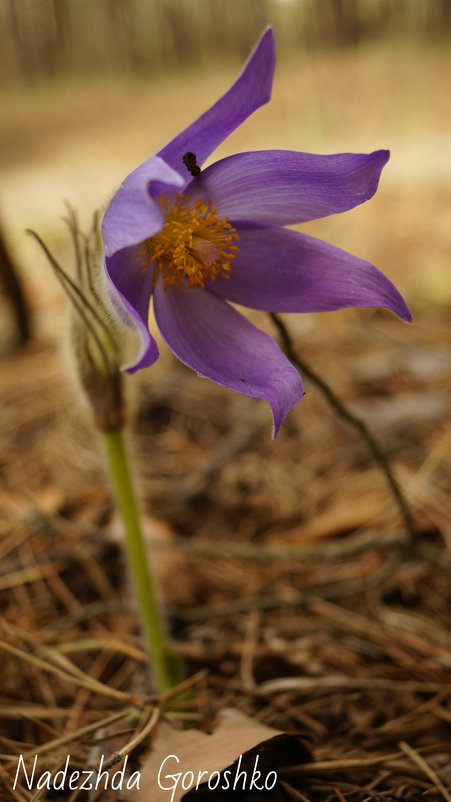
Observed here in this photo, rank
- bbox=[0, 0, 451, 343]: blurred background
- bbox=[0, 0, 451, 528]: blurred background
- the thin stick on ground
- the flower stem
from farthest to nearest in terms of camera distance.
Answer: bbox=[0, 0, 451, 343]: blurred background < bbox=[0, 0, 451, 528]: blurred background < the flower stem < the thin stick on ground

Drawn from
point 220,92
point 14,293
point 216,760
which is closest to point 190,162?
point 216,760

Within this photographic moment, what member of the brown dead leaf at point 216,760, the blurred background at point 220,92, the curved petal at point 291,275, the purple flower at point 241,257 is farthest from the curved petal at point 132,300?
the blurred background at point 220,92

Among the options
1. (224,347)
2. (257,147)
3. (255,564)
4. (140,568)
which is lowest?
(255,564)

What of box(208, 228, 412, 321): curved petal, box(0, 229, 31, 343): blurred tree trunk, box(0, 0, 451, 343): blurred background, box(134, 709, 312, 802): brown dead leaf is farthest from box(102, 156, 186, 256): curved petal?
box(0, 0, 451, 343): blurred background

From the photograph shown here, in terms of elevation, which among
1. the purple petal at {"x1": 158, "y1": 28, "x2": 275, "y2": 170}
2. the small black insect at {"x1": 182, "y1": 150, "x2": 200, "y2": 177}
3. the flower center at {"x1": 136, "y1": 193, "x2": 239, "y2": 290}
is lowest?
the flower center at {"x1": 136, "y1": 193, "x2": 239, "y2": 290}

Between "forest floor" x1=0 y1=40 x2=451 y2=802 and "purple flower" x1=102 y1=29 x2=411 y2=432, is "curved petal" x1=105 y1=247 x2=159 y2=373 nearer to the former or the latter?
"purple flower" x1=102 y1=29 x2=411 y2=432

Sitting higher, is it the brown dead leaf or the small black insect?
the small black insect

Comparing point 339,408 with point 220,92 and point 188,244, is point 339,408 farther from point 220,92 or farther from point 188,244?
point 220,92
